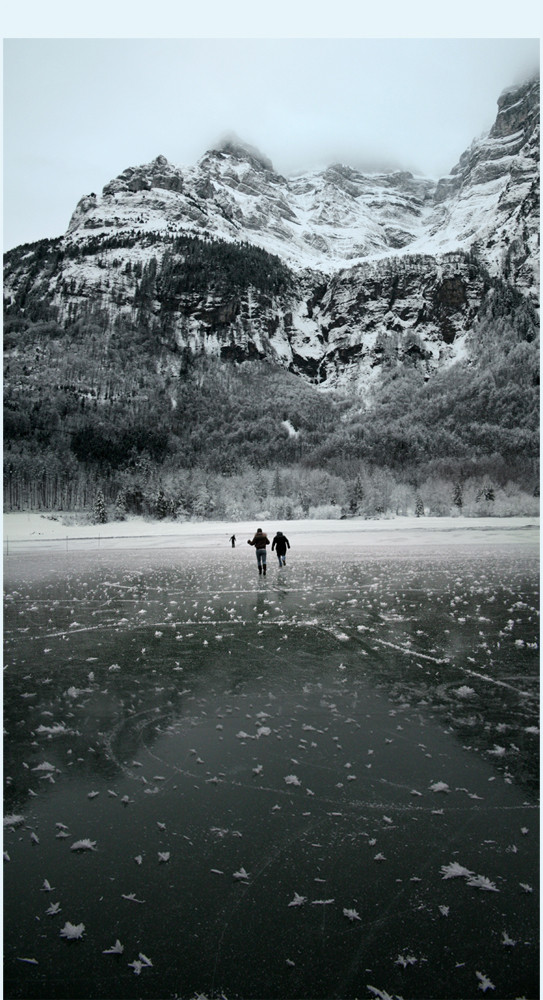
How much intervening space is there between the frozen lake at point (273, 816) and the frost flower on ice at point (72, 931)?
0.04 metres

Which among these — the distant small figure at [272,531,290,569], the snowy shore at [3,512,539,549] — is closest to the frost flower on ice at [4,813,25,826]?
the distant small figure at [272,531,290,569]

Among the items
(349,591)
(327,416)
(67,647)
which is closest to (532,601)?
(349,591)

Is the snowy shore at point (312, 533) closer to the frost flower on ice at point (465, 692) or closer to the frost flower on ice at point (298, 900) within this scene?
the frost flower on ice at point (465, 692)

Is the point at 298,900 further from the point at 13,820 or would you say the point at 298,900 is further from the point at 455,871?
the point at 13,820

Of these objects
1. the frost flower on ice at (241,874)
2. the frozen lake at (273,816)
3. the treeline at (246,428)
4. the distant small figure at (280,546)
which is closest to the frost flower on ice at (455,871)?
the frozen lake at (273,816)

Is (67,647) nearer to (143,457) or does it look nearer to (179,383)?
(143,457)

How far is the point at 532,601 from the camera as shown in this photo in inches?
499

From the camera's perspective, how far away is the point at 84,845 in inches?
147

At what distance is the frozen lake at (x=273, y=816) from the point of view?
2771 mm

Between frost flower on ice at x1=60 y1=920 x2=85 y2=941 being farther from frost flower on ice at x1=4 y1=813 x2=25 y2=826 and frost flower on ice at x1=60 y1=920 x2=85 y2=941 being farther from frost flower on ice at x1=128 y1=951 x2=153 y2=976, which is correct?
frost flower on ice at x1=4 y1=813 x2=25 y2=826

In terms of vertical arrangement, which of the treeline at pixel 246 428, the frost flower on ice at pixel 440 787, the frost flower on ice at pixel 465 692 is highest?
the treeline at pixel 246 428

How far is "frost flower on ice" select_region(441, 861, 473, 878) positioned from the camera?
11.1 feet

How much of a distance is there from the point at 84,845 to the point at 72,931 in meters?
0.80

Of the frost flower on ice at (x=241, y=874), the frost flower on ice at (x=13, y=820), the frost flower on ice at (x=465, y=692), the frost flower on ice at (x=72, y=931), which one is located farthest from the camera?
the frost flower on ice at (x=465, y=692)
